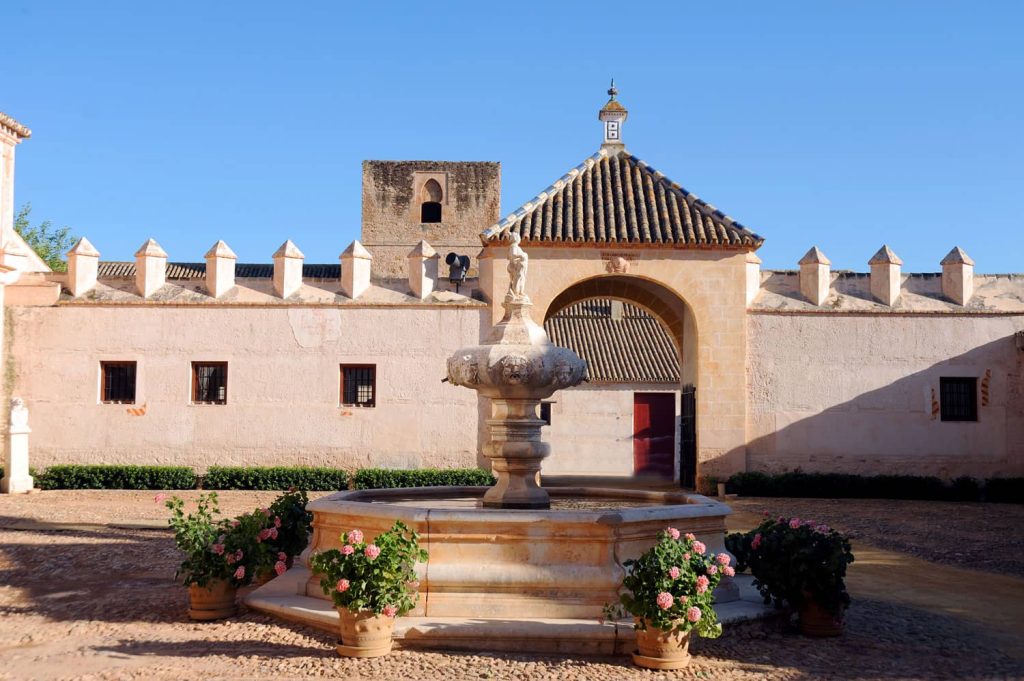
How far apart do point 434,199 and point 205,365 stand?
1784 cm

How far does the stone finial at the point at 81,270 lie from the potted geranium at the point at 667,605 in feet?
53.6

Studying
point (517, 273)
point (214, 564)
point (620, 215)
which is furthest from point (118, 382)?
point (517, 273)

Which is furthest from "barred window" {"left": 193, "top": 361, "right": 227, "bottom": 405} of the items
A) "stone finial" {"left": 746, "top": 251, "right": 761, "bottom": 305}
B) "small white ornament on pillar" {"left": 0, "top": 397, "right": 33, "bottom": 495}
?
"stone finial" {"left": 746, "top": 251, "right": 761, "bottom": 305}

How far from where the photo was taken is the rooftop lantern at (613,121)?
21.1 metres

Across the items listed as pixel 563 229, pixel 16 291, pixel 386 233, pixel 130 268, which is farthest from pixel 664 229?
pixel 130 268

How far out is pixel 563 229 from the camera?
18.8 metres

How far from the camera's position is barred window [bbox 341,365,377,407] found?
19.1m

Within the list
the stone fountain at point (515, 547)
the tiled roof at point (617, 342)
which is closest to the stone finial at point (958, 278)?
the tiled roof at point (617, 342)

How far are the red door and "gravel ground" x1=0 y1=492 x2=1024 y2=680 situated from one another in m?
20.0

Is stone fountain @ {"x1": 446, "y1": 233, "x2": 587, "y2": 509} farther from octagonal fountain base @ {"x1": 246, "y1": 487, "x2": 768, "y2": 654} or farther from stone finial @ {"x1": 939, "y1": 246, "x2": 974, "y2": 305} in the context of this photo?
stone finial @ {"x1": 939, "y1": 246, "x2": 974, "y2": 305}

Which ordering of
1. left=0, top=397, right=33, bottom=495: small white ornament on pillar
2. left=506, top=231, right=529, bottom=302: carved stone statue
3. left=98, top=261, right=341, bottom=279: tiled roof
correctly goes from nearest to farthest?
left=506, top=231, right=529, bottom=302: carved stone statue → left=0, top=397, right=33, bottom=495: small white ornament on pillar → left=98, top=261, right=341, bottom=279: tiled roof

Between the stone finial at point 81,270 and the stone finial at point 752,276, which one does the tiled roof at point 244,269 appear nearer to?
the stone finial at point 81,270

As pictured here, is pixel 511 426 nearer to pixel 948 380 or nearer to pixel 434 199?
pixel 948 380

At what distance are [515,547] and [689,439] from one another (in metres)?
13.5
